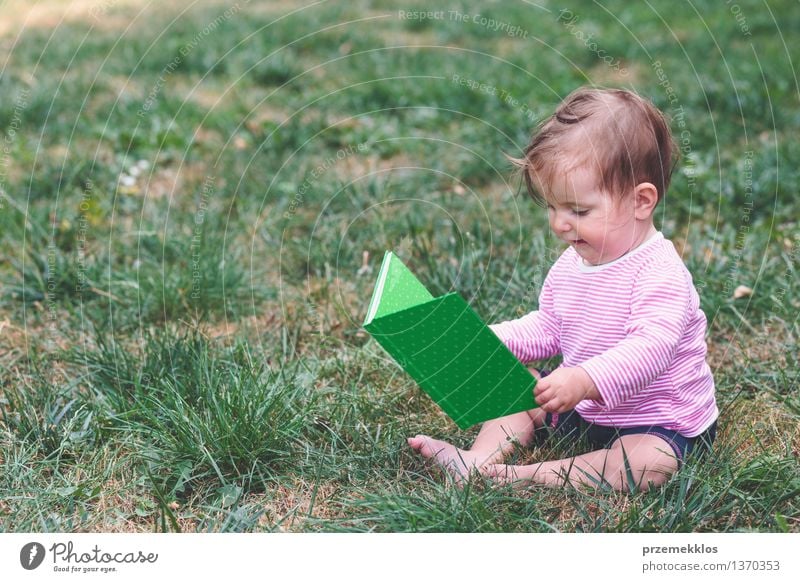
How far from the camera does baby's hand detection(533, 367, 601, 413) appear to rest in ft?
6.73

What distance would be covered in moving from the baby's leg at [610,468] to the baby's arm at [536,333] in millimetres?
350

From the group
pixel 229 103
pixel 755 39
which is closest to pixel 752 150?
pixel 755 39

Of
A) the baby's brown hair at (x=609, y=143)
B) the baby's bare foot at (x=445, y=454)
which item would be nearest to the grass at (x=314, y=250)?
the baby's bare foot at (x=445, y=454)

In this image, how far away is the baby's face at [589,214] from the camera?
215 cm

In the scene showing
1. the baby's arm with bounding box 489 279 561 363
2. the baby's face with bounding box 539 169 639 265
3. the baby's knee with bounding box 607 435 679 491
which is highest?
the baby's face with bounding box 539 169 639 265

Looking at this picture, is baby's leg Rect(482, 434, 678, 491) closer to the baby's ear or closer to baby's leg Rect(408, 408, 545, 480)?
baby's leg Rect(408, 408, 545, 480)

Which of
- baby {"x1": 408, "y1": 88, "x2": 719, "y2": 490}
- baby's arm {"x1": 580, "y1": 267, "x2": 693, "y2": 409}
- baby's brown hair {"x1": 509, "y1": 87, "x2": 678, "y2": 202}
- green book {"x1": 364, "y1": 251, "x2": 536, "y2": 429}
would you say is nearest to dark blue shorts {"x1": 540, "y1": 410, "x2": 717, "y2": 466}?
baby {"x1": 408, "y1": 88, "x2": 719, "y2": 490}

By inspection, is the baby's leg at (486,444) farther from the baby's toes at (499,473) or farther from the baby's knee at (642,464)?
the baby's knee at (642,464)

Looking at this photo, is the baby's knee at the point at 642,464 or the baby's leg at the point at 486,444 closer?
the baby's knee at the point at 642,464

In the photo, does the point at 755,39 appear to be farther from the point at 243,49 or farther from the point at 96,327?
the point at 96,327

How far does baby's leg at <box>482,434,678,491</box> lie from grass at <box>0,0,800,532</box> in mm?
49

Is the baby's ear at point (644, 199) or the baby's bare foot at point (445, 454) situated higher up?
the baby's ear at point (644, 199)
